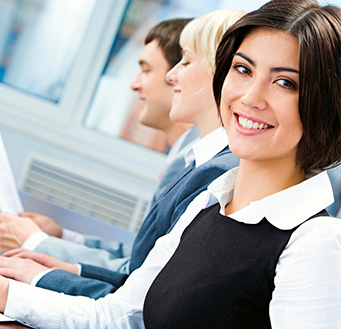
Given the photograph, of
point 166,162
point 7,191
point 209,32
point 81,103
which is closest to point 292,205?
point 209,32

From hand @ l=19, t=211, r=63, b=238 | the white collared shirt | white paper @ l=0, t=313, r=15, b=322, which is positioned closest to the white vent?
hand @ l=19, t=211, r=63, b=238

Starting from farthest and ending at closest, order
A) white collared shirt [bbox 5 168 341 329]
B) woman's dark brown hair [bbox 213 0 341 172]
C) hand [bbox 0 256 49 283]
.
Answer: hand [bbox 0 256 49 283]
woman's dark brown hair [bbox 213 0 341 172]
white collared shirt [bbox 5 168 341 329]

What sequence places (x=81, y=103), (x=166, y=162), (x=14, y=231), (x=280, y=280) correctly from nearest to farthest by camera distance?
(x=280, y=280)
(x=14, y=231)
(x=166, y=162)
(x=81, y=103)

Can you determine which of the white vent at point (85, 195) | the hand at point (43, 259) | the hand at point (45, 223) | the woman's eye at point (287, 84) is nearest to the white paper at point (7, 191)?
the hand at point (45, 223)

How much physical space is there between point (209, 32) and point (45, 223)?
751 millimetres

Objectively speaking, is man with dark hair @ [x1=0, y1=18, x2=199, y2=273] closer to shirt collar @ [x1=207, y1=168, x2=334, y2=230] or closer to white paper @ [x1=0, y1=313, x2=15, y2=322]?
white paper @ [x1=0, y1=313, x2=15, y2=322]

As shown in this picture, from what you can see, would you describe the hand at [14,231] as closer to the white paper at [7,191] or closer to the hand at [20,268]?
the white paper at [7,191]

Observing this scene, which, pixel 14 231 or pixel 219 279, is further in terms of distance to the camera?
pixel 14 231

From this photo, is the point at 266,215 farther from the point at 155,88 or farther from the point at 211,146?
the point at 155,88

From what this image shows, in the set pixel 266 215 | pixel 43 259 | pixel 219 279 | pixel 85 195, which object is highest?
pixel 266 215

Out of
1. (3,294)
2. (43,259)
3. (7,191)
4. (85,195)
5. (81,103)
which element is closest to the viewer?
(3,294)

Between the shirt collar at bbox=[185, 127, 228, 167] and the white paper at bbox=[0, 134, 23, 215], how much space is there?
0.57 m

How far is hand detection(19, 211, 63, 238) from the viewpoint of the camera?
73.7 inches

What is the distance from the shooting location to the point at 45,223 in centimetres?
189
